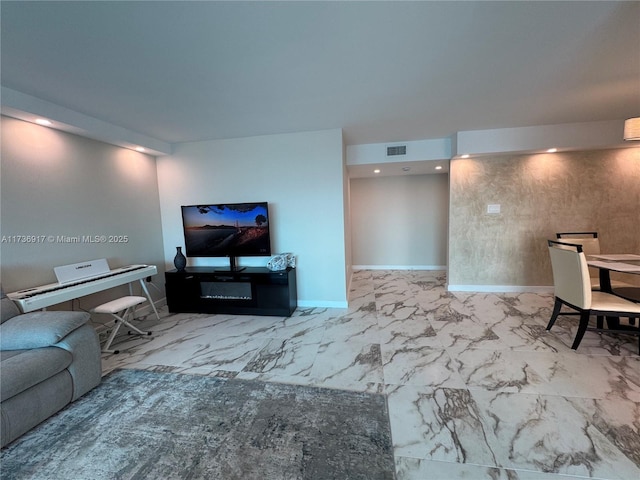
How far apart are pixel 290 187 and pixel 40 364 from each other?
9.23 ft

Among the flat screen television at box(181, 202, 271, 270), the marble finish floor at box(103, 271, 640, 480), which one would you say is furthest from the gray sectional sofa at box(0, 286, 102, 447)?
the flat screen television at box(181, 202, 271, 270)

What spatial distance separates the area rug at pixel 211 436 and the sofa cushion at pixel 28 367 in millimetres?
334

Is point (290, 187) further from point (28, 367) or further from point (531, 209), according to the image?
point (531, 209)

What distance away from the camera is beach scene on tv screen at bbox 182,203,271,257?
11.4 feet

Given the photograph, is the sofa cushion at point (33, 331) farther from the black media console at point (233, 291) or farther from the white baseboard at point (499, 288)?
the white baseboard at point (499, 288)

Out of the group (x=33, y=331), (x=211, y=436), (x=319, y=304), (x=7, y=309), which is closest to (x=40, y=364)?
(x=33, y=331)

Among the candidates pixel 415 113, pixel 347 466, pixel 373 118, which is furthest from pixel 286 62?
pixel 347 466

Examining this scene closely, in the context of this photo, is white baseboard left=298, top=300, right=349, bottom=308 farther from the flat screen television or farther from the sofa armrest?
the sofa armrest

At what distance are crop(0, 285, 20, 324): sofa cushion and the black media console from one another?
1.55 meters

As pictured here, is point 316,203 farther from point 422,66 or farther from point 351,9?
point 351,9

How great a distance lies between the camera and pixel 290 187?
3.52m

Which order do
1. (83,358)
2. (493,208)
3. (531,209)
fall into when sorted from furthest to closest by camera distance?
(493,208)
(531,209)
(83,358)

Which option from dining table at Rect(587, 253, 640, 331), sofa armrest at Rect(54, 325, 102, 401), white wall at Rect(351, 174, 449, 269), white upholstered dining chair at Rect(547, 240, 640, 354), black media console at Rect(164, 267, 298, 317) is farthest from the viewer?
white wall at Rect(351, 174, 449, 269)

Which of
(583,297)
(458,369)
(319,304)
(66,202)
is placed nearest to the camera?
(458,369)
